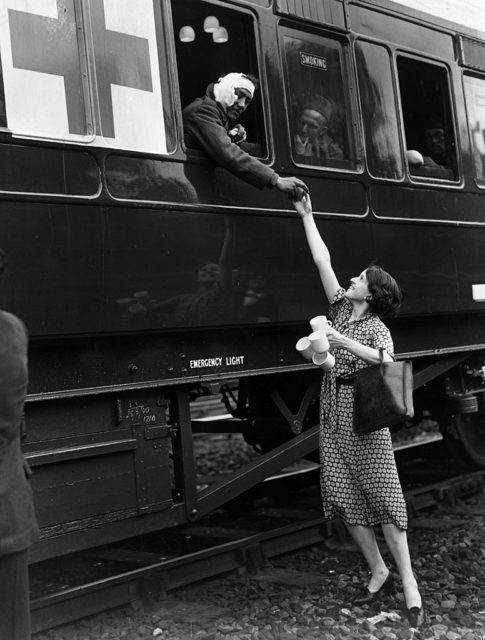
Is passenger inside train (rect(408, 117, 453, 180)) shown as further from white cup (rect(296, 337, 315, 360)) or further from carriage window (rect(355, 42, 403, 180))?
white cup (rect(296, 337, 315, 360))

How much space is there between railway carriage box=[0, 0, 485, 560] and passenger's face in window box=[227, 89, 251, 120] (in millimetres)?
254

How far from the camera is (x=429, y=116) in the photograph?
22.1ft

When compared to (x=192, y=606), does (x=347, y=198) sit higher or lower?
higher

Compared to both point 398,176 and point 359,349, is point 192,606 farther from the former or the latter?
point 398,176

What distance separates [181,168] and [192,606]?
88.0 inches

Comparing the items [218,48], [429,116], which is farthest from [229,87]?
[429,116]

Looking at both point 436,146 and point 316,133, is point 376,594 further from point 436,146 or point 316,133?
point 436,146

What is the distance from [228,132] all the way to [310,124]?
2.36 feet

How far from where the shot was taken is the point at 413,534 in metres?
6.34

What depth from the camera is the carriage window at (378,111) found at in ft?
19.5

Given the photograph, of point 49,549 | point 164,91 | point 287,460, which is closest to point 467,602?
point 287,460

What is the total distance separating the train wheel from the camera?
7.61 meters

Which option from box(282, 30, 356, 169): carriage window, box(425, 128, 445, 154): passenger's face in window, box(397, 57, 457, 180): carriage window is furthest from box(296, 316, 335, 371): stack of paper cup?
box(425, 128, 445, 154): passenger's face in window

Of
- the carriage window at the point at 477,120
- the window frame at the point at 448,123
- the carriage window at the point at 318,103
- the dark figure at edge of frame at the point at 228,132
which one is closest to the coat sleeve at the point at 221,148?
the dark figure at edge of frame at the point at 228,132
